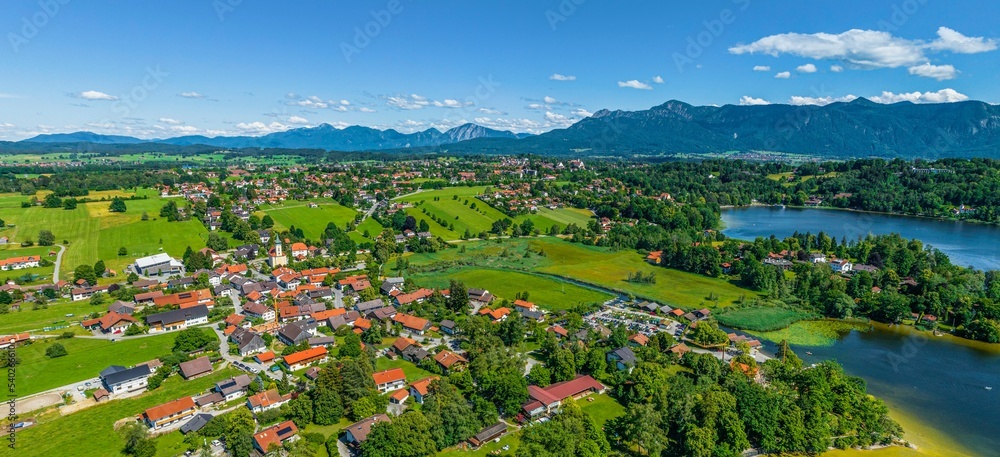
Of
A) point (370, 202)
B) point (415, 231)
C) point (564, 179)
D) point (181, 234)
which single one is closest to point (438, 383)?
point (415, 231)

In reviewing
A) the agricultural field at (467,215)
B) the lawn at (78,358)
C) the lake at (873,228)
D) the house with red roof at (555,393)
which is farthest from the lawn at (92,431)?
the lake at (873,228)

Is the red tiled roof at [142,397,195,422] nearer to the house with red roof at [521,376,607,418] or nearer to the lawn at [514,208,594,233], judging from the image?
the house with red roof at [521,376,607,418]

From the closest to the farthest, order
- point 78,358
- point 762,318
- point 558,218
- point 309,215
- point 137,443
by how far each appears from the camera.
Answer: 1. point 137,443
2. point 78,358
3. point 762,318
4. point 309,215
5. point 558,218

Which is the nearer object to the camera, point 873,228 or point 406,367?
point 406,367

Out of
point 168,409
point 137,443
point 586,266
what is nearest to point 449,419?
point 137,443

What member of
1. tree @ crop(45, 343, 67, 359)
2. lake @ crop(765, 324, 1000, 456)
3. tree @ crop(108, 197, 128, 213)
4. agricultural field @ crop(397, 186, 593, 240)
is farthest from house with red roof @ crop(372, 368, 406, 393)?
tree @ crop(108, 197, 128, 213)

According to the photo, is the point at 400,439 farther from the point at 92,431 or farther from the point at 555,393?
the point at 92,431
